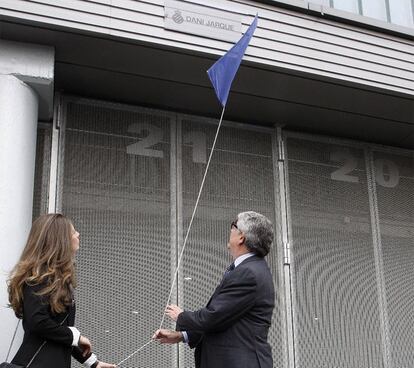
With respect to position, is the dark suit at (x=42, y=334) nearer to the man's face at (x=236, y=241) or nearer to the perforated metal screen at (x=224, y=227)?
the man's face at (x=236, y=241)

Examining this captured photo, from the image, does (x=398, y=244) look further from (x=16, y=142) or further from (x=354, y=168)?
(x=16, y=142)

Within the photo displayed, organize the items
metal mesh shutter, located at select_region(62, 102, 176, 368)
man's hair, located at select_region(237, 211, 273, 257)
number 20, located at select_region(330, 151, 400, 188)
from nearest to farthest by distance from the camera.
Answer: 1. man's hair, located at select_region(237, 211, 273, 257)
2. metal mesh shutter, located at select_region(62, 102, 176, 368)
3. number 20, located at select_region(330, 151, 400, 188)

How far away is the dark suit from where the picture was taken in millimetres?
3590

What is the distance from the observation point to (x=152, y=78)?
685cm

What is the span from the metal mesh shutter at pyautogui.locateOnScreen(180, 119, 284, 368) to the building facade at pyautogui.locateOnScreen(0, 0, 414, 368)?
17 millimetres

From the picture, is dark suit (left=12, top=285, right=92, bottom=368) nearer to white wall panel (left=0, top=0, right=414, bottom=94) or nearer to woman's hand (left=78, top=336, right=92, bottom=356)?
woman's hand (left=78, top=336, right=92, bottom=356)

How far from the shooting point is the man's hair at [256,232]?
427 centimetres

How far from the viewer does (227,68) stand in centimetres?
595

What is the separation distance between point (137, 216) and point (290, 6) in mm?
2785

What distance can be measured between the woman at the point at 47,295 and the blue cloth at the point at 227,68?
2.49 m

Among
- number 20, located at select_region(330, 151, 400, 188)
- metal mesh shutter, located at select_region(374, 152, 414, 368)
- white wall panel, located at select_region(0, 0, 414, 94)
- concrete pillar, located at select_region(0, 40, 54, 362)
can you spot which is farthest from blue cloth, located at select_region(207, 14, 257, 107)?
metal mesh shutter, located at select_region(374, 152, 414, 368)

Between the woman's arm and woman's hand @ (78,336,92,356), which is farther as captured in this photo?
woman's hand @ (78,336,92,356)

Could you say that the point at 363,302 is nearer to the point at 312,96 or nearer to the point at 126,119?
the point at 312,96

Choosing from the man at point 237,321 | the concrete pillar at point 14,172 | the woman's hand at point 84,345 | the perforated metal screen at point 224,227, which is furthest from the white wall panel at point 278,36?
the woman's hand at point 84,345
